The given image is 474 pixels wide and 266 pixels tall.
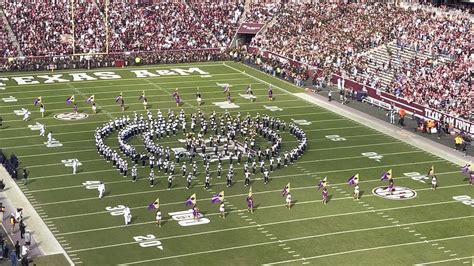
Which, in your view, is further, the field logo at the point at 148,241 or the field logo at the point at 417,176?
the field logo at the point at 417,176

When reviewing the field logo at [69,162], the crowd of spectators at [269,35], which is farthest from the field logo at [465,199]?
the field logo at [69,162]

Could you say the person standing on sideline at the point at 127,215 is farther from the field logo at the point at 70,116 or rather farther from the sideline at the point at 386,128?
the field logo at the point at 70,116

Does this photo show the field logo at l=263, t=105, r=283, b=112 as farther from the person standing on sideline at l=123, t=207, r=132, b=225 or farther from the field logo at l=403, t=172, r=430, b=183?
the person standing on sideline at l=123, t=207, r=132, b=225

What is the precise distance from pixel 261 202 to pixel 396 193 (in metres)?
5.72

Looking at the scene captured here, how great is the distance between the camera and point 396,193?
36438mm

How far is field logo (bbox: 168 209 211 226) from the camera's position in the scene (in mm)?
32487

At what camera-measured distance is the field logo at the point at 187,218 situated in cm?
3249

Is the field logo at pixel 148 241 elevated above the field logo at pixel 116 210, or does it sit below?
below

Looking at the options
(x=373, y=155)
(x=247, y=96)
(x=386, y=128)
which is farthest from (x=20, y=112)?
(x=386, y=128)

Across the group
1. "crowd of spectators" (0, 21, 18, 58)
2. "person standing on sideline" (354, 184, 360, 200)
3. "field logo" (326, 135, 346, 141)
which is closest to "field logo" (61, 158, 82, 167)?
"person standing on sideline" (354, 184, 360, 200)

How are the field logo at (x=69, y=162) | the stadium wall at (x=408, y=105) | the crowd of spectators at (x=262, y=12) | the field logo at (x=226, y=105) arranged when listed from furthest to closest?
the crowd of spectators at (x=262, y=12)
the field logo at (x=226, y=105)
the stadium wall at (x=408, y=105)
the field logo at (x=69, y=162)

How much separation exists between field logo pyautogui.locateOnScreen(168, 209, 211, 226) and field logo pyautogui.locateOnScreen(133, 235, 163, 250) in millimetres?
1801

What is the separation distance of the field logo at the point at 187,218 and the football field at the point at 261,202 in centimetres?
8

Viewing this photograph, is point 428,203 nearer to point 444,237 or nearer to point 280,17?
point 444,237
